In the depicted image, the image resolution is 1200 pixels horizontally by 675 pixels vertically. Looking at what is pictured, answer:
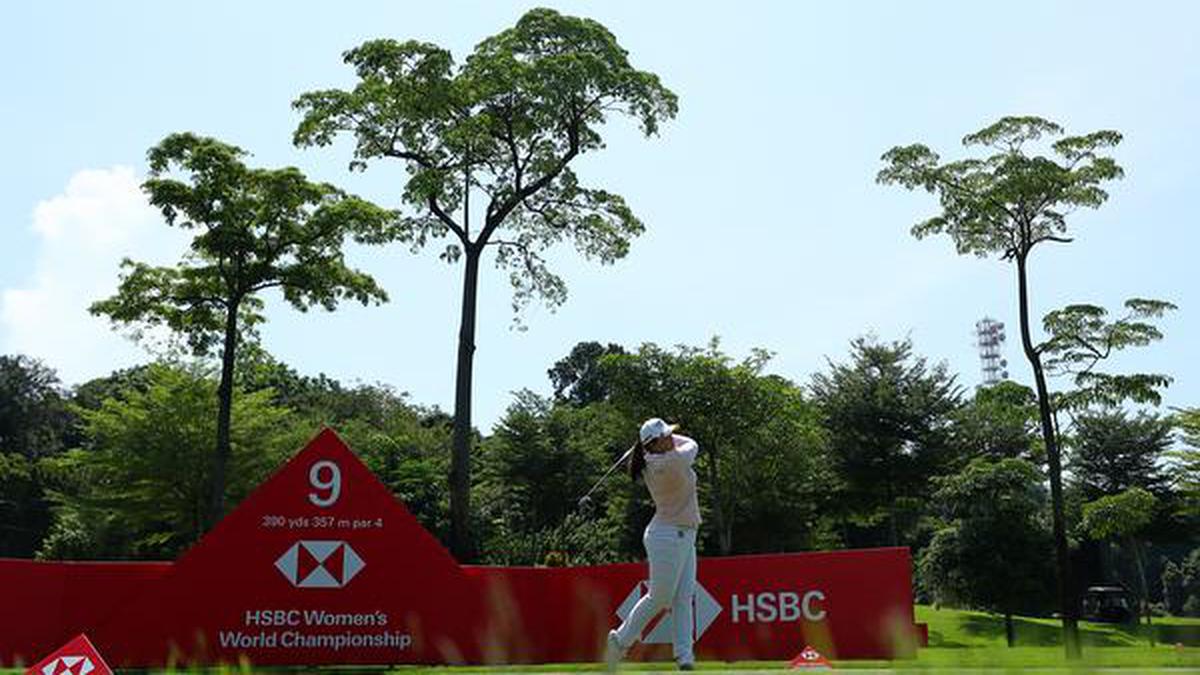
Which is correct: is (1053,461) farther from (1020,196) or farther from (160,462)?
(160,462)

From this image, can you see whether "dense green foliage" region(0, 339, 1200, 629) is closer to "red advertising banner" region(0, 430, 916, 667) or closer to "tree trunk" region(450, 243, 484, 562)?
"tree trunk" region(450, 243, 484, 562)

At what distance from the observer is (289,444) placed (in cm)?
4769

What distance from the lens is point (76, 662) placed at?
27.9ft

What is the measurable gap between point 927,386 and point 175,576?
126 feet

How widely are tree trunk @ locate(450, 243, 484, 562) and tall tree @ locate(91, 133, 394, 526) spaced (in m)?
2.72

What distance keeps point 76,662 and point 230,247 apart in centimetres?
2209

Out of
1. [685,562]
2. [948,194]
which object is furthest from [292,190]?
[685,562]

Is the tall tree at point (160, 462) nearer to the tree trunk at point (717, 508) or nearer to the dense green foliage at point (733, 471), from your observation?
the dense green foliage at point (733, 471)

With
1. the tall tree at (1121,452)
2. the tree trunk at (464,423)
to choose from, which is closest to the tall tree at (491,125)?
the tree trunk at (464,423)

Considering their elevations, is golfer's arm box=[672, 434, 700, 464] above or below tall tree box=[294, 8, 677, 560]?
below

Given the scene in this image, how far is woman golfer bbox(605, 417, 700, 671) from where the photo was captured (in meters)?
8.45

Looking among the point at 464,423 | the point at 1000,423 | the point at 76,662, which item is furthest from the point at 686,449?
the point at 1000,423

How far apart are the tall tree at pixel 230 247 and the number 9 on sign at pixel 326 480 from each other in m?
13.8

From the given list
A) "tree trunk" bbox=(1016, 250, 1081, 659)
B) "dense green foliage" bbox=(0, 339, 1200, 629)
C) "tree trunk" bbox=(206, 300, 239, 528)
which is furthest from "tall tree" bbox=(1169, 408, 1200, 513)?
"tree trunk" bbox=(206, 300, 239, 528)
